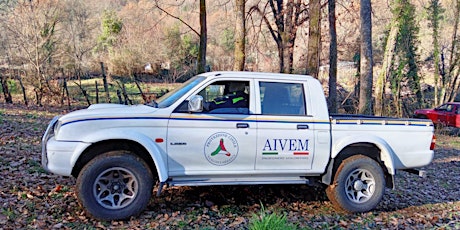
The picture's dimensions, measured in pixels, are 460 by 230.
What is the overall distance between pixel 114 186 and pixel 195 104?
4.88ft

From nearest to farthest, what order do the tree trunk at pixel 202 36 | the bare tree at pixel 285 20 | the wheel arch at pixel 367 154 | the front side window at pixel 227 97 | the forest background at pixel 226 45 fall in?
1. the front side window at pixel 227 97
2. the wheel arch at pixel 367 154
3. the tree trunk at pixel 202 36
4. the forest background at pixel 226 45
5. the bare tree at pixel 285 20

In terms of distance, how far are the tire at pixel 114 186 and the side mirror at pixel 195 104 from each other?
37.6 inches

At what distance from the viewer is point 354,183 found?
5.89 metres

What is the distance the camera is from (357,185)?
5867 mm

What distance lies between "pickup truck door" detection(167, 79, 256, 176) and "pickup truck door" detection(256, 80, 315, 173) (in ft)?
0.55

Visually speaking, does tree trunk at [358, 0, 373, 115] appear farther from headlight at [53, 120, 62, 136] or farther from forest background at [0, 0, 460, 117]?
headlight at [53, 120, 62, 136]

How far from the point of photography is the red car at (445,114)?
20375mm

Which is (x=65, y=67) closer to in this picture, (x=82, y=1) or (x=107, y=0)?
(x=82, y=1)

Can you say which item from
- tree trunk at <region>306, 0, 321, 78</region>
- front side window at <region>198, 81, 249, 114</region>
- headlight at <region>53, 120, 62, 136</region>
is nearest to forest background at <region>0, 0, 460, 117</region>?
tree trunk at <region>306, 0, 321, 78</region>

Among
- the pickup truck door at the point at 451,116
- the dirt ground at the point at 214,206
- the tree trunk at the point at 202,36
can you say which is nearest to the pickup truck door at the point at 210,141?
the dirt ground at the point at 214,206

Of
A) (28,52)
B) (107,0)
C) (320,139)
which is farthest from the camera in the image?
(107,0)

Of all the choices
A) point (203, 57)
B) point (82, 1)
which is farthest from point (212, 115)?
point (82, 1)

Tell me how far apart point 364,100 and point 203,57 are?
5.85 m

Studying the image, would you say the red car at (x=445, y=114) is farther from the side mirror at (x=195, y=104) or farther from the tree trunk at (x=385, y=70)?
the side mirror at (x=195, y=104)
